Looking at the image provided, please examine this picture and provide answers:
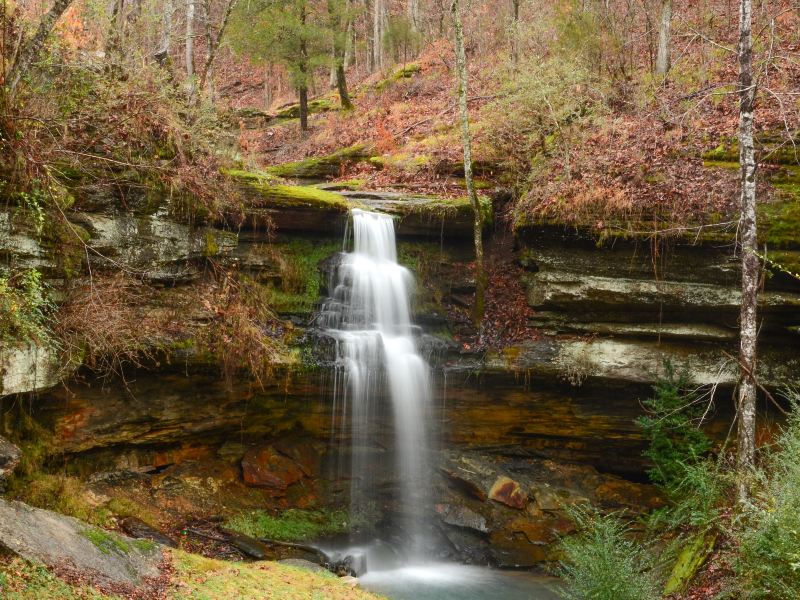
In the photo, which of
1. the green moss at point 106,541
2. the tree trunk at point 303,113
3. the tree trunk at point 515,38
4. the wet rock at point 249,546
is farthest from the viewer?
the tree trunk at point 303,113

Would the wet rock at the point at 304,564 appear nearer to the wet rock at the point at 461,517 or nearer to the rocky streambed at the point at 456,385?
the rocky streambed at the point at 456,385

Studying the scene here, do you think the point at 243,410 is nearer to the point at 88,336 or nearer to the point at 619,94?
the point at 88,336

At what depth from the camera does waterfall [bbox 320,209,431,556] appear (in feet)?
38.0

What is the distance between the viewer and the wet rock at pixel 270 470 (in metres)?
11.7

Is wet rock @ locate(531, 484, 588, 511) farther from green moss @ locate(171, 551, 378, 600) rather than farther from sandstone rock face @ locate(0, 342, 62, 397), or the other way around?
sandstone rock face @ locate(0, 342, 62, 397)

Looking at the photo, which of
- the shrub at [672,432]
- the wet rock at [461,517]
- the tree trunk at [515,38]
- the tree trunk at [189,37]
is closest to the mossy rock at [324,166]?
the tree trunk at [189,37]

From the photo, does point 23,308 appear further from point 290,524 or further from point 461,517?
point 461,517

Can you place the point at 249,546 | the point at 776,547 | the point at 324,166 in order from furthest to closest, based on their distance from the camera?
the point at 324,166, the point at 249,546, the point at 776,547

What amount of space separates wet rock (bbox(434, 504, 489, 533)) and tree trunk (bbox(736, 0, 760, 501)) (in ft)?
15.7

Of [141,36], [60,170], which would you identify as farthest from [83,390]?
[141,36]

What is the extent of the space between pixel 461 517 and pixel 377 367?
3367mm

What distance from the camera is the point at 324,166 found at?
674 inches

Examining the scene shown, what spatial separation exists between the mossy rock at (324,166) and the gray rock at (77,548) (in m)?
11.3

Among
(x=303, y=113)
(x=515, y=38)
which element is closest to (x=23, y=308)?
(x=515, y=38)
